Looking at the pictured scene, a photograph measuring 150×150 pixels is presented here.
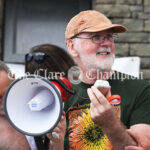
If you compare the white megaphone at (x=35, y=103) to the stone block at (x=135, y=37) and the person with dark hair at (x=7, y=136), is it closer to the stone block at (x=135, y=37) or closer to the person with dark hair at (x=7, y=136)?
the person with dark hair at (x=7, y=136)

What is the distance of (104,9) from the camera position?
346cm

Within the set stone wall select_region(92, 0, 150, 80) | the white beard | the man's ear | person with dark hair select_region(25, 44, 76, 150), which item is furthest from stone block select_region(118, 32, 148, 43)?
the white beard

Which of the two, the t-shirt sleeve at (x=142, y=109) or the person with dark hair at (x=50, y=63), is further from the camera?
the person with dark hair at (x=50, y=63)

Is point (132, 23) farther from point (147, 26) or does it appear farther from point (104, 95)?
point (104, 95)

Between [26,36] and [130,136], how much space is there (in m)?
2.79

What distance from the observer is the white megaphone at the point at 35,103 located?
117cm

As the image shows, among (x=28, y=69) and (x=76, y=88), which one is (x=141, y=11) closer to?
(x=28, y=69)

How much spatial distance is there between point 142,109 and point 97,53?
1.62ft

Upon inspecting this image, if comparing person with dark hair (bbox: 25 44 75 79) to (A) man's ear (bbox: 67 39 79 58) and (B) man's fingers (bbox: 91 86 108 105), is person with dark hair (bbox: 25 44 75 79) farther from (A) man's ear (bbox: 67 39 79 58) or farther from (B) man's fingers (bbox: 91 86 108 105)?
(B) man's fingers (bbox: 91 86 108 105)

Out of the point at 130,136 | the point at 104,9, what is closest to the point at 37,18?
the point at 104,9

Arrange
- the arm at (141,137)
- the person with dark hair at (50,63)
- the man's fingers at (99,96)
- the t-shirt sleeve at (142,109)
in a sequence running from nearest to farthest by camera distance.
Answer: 1. the man's fingers at (99,96)
2. the arm at (141,137)
3. the t-shirt sleeve at (142,109)
4. the person with dark hair at (50,63)

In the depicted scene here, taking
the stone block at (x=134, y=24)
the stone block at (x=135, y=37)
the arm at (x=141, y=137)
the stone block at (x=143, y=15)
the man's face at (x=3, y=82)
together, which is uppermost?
the stone block at (x=143, y=15)

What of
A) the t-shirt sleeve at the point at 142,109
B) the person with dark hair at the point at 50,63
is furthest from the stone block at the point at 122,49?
the t-shirt sleeve at the point at 142,109

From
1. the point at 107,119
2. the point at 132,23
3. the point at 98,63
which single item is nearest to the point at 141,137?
the point at 107,119
